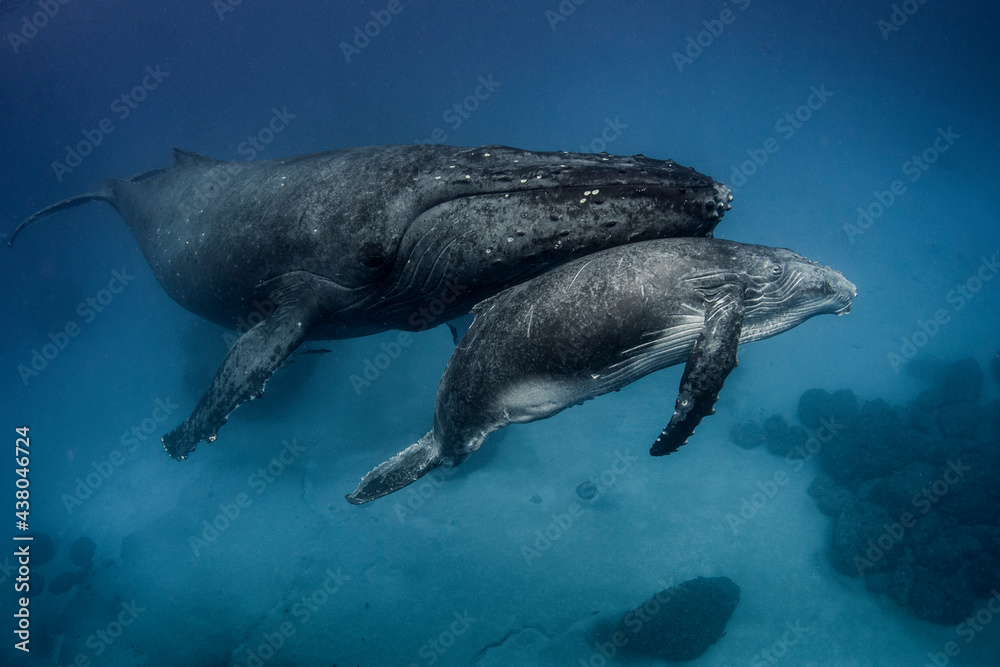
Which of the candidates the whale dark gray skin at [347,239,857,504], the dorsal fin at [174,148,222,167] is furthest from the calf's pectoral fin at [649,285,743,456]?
the dorsal fin at [174,148,222,167]

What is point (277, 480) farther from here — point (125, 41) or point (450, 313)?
point (125, 41)

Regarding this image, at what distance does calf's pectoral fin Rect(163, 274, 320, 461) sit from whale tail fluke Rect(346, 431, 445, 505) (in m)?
1.83

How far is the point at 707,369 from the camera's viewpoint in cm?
351

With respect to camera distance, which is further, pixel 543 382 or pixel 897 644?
pixel 897 644

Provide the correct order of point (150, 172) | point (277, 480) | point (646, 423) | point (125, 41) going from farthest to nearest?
1. point (125, 41)
2. point (646, 423)
3. point (277, 480)
4. point (150, 172)

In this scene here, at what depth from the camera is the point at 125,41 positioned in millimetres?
52969

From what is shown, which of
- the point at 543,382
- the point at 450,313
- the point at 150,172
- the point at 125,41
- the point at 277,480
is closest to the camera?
the point at 543,382

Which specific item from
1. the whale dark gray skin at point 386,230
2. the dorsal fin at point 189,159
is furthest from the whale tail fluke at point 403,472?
the dorsal fin at point 189,159

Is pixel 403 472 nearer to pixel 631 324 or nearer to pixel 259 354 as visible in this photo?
pixel 259 354

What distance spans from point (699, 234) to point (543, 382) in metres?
2.20

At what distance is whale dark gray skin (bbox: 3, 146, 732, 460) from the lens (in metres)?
4.36

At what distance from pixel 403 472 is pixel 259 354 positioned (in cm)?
244

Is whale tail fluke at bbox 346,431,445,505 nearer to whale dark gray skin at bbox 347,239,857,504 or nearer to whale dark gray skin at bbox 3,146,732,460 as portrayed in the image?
whale dark gray skin at bbox 347,239,857,504

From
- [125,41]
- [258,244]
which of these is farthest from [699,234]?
[125,41]
